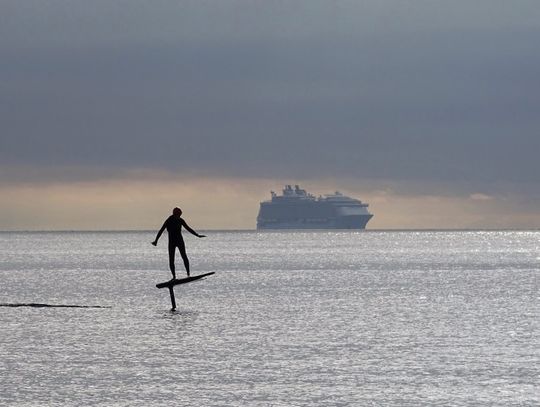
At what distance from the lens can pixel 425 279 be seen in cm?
9550

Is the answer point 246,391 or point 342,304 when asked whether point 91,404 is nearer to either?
point 246,391

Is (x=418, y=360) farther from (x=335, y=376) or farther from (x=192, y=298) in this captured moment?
(x=192, y=298)

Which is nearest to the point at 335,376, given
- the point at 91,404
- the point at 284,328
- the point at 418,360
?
the point at 418,360

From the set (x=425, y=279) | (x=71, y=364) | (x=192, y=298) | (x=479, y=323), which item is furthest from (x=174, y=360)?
(x=425, y=279)

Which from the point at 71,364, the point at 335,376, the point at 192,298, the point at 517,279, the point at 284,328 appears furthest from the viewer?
the point at 517,279

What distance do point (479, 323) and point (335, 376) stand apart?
1712 cm

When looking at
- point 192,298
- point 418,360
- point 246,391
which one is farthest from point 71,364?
point 192,298

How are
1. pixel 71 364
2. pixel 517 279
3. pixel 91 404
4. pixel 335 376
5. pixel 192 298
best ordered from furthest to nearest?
1. pixel 517 279
2. pixel 192 298
3. pixel 71 364
4. pixel 335 376
5. pixel 91 404

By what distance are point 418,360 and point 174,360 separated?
624 cm

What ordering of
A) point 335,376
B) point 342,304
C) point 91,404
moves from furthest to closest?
point 342,304
point 335,376
point 91,404

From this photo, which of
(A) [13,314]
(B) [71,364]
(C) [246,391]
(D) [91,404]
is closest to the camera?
(D) [91,404]

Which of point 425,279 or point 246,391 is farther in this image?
point 425,279

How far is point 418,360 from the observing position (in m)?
32.7

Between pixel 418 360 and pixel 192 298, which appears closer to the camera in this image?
pixel 418 360
